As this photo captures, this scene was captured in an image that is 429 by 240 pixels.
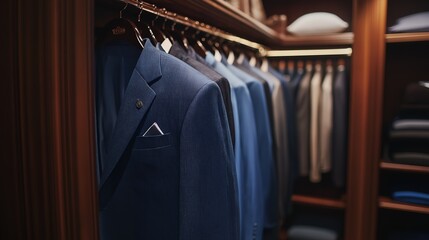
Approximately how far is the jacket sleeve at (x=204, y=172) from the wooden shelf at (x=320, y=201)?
1501 millimetres

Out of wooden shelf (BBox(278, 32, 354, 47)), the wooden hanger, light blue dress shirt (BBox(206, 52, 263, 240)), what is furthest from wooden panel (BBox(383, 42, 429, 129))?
the wooden hanger

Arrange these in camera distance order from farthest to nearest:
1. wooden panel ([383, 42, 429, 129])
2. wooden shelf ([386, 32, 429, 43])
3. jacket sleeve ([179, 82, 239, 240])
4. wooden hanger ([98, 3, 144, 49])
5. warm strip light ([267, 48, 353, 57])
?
warm strip light ([267, 48, 353, 57]) < wooden panel ([383, 42, 429, 129]) < wooden shelf ([386, 32, 429, 43]) < wooden hanger ([98, 3, 144, 49]) < jacket sleeve ([179, 82, 239, 240])

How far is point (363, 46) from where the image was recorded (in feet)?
5.16

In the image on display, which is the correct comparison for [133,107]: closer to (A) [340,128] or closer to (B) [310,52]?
(A) [340,128]

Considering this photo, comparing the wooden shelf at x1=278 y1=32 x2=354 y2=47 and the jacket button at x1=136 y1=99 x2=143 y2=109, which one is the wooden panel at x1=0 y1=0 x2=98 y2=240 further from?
the wooden shelf at x1=278 y1=32 x2=354 y2=47

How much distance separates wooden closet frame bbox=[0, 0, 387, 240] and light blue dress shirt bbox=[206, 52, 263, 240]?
60 cm

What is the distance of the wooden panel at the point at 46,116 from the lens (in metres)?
0.48

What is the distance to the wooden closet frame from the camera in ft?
1.57

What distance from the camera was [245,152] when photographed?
1.12 meters

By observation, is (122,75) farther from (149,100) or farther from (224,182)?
(224,182)

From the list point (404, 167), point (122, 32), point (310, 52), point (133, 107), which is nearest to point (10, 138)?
point (133, 107)

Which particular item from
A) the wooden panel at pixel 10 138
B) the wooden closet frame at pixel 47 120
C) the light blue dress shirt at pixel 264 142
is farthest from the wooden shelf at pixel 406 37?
the wooden panel at pixel 10 138

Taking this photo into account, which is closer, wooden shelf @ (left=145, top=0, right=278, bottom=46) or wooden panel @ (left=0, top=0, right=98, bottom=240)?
wooden panel @ (left=0, top=0, right=98, bottom=240)

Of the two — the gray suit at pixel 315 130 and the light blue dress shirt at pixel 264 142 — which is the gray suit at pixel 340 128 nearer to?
the gray suit at pixel 315 130
